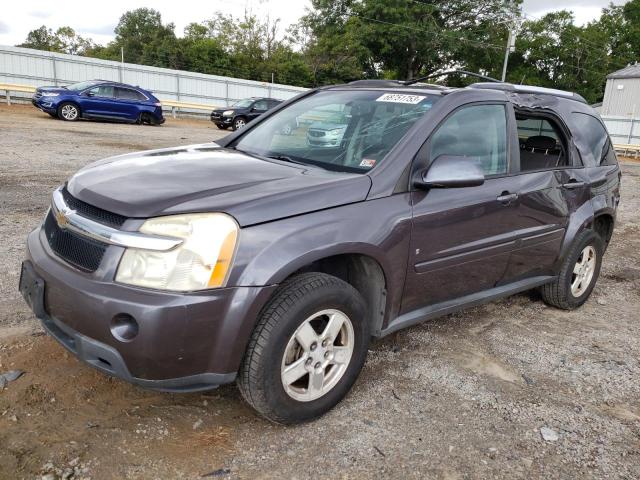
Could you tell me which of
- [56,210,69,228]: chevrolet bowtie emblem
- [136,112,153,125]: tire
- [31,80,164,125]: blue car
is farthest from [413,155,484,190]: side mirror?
[136,112,153,125]: tire

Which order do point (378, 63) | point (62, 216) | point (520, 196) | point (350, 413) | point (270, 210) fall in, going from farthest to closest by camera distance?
point (378, 63)
point (520, 196)
point (350, 413)
point (62, 216)
point (270, 210)

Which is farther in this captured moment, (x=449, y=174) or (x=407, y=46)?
(x=407, y=46)

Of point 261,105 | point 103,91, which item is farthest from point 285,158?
point 261,105

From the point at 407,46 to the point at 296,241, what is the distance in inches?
1637

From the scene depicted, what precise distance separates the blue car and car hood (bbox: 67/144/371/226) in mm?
17238

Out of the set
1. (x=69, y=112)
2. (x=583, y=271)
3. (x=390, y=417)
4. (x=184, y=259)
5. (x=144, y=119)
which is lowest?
(x=144, y=119)

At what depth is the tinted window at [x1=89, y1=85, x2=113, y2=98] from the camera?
1883 cm

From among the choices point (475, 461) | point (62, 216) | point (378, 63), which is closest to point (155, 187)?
point (62, 216)

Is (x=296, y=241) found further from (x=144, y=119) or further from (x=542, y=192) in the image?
(x=144, y=119)

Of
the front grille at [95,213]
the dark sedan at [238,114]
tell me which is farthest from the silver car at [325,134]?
the dark sedan at [238,114]

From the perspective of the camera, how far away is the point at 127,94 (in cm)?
1980

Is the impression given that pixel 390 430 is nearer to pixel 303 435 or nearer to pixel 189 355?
pixel 303 435

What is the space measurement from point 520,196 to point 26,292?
9.95ft

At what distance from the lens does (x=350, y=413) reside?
287cm
